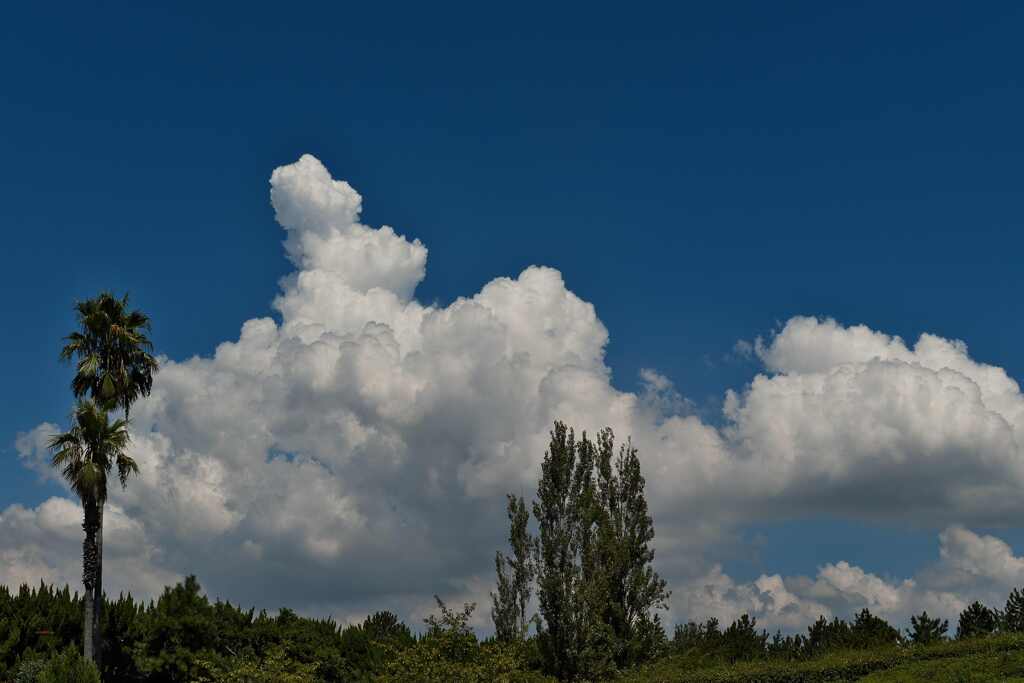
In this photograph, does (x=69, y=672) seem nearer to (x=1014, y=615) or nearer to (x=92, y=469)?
(x=92, y=469)

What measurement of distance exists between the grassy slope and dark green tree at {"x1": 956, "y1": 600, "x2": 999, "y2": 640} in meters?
2.20

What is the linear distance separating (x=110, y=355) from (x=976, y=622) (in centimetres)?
3528

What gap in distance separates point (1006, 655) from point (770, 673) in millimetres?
7156

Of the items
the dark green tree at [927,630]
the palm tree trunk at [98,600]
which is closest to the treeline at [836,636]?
the dark green tree at [927,630]

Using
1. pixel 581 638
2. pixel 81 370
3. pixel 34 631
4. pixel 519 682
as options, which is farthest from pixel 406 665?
pixel 81 370

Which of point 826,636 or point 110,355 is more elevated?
point 110,355

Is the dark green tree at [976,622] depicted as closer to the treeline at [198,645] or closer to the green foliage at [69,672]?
the treeline at [198,645]

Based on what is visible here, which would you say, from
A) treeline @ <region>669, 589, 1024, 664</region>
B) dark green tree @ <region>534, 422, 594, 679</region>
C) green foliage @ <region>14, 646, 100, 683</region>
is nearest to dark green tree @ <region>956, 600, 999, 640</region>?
treeline @ <region>669, 589, 1024, 664</region>

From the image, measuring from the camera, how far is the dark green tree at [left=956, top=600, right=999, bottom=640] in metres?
34.7

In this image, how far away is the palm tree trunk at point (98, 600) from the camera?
3528 cm

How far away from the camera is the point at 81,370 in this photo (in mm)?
41250

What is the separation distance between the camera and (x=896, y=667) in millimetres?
31219

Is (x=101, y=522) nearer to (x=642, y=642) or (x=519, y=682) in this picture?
(x=519, y=682)

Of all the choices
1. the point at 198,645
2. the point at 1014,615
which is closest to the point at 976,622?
A: the point at 1014,615
